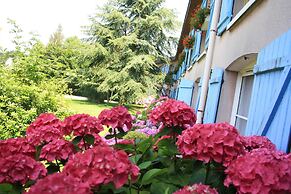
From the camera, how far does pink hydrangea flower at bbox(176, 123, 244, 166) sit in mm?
1398

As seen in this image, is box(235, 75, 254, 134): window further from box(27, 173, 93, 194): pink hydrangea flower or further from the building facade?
box(27, 173, 93, 194): pink hydrangea flower

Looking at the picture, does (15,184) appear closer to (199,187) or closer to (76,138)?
(76,138)

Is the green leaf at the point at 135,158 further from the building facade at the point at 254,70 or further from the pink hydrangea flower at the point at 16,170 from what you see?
the building facade at the point at 254,70

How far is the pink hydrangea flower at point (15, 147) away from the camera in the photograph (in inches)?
55.1

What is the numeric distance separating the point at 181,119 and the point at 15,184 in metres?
0.97

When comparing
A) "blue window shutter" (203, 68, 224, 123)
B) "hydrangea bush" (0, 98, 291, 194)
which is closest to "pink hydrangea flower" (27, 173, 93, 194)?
"hydrangea bush" (0, 98, 291, 194)

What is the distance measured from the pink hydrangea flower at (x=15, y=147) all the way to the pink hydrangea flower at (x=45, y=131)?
0.19 ft

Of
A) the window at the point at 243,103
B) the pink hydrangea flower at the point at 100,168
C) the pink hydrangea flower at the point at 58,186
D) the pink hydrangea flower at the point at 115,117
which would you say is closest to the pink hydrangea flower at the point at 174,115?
the pink hydrangea flower at the point at 115,117

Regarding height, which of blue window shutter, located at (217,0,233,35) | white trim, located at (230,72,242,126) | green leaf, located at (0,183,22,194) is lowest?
green leaf, located at (0,183,22,194)

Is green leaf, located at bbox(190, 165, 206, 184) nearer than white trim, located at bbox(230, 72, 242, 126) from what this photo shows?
Yes

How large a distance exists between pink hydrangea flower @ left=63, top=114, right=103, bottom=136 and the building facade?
3.84 feet

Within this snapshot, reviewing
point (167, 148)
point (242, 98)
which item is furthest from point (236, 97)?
point (167, 148)

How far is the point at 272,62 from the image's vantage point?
240 centimetres

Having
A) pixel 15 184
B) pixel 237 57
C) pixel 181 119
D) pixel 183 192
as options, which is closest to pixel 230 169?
pixel 183 192
